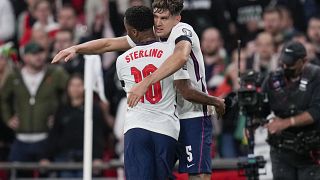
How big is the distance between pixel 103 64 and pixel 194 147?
6.64 meters

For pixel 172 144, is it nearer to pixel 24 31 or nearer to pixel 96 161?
pixel 96 161

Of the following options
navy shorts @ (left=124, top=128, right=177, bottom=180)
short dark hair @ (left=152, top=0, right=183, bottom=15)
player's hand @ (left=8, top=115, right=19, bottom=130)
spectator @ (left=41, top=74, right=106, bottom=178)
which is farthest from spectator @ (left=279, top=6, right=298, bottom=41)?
navy shorts @ (left=124, top=128, right=177, bottom=180)

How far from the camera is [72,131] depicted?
16031 mm

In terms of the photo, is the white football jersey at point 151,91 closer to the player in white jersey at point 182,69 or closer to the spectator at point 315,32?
the player in white jersey at point 182,69

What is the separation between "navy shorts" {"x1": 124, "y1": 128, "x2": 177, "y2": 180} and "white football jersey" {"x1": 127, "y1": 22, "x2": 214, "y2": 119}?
0.49 metres

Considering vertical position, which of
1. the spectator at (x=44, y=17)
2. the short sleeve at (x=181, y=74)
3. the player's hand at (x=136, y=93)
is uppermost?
the spectator at (x=44, y=17)

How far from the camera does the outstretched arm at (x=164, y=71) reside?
385 inches

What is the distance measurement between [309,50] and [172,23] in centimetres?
Result: 518

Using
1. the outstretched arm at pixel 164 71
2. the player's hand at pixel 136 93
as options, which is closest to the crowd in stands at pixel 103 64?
the outstretched arm at pixel 164 71

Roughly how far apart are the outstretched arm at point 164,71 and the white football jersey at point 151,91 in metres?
0.28

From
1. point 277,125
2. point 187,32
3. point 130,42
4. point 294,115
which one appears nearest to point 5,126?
point 277,125

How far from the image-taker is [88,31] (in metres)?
17.8

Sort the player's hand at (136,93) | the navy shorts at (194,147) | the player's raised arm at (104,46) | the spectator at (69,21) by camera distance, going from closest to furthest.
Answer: the player's hand at (136,93)
the navy shorts at (194,147)
the player's raised arm at (104,46)
the spectator at (69,21)

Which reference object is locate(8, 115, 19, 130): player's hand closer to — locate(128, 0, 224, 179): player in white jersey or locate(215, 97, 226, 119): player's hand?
locate(128, 0, 224, 179): player in white jersey
